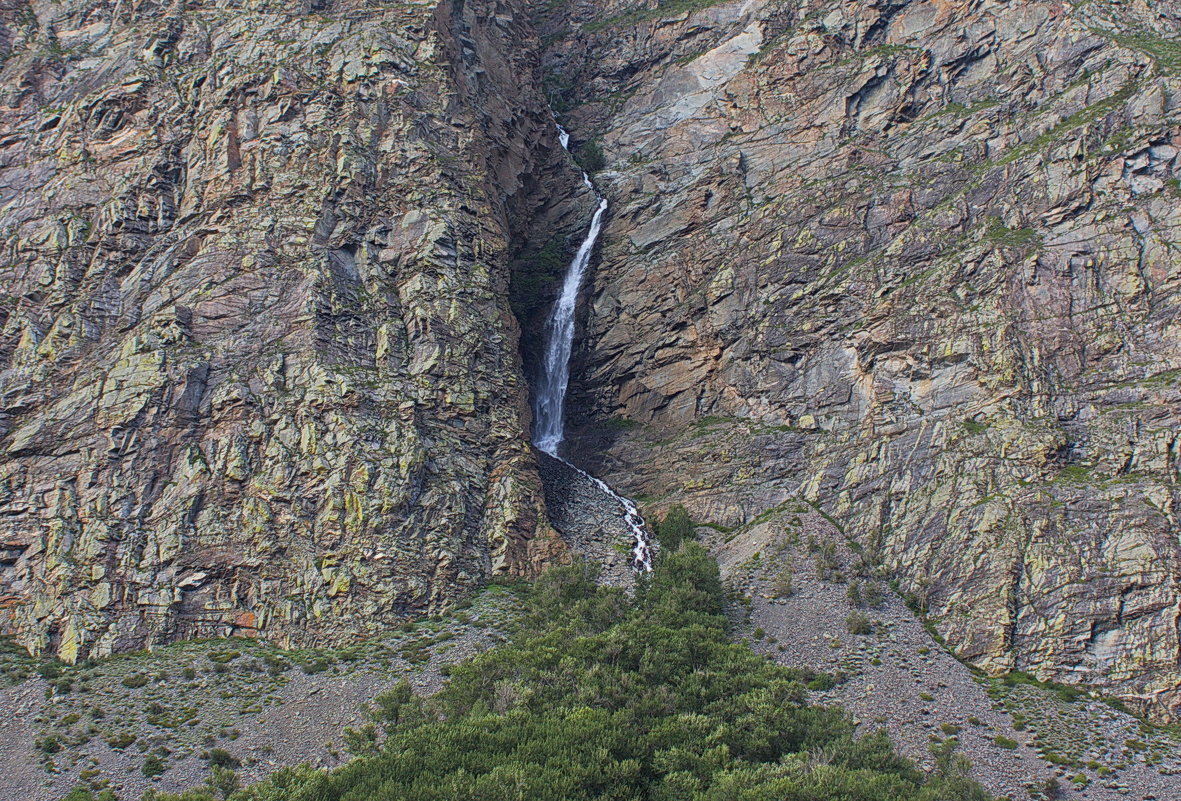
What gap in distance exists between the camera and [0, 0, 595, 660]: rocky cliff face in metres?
52.6

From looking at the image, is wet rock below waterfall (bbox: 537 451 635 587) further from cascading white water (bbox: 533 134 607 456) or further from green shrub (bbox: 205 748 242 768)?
green shrub (bbox: 205 748 242 768)

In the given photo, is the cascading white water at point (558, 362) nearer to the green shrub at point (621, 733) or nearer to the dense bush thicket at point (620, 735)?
the green shrub at point (621, 733)

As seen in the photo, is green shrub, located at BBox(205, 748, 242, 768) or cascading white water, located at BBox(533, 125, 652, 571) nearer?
green shrub, located at BBox(205, 748, 242, 768)

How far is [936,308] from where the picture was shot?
204 feet

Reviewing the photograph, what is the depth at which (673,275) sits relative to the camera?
75625 mm

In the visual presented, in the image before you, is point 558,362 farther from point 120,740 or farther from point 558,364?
point 120,740

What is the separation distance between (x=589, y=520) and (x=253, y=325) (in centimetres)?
2747

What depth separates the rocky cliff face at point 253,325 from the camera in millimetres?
52594

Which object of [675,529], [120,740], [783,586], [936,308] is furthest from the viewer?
[936,308]

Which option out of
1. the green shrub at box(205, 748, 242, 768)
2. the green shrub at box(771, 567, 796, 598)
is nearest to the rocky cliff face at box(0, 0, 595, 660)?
the green shrub at box(205, 748, 242, 768)

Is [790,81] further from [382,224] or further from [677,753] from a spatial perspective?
[677,753]

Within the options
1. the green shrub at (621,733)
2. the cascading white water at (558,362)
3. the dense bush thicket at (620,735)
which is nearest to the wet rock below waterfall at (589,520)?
A: the cascading white water at (558,362)

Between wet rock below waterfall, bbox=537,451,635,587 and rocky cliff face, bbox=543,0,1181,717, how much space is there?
12.8 feet

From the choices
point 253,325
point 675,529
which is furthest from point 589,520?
point 253,325
